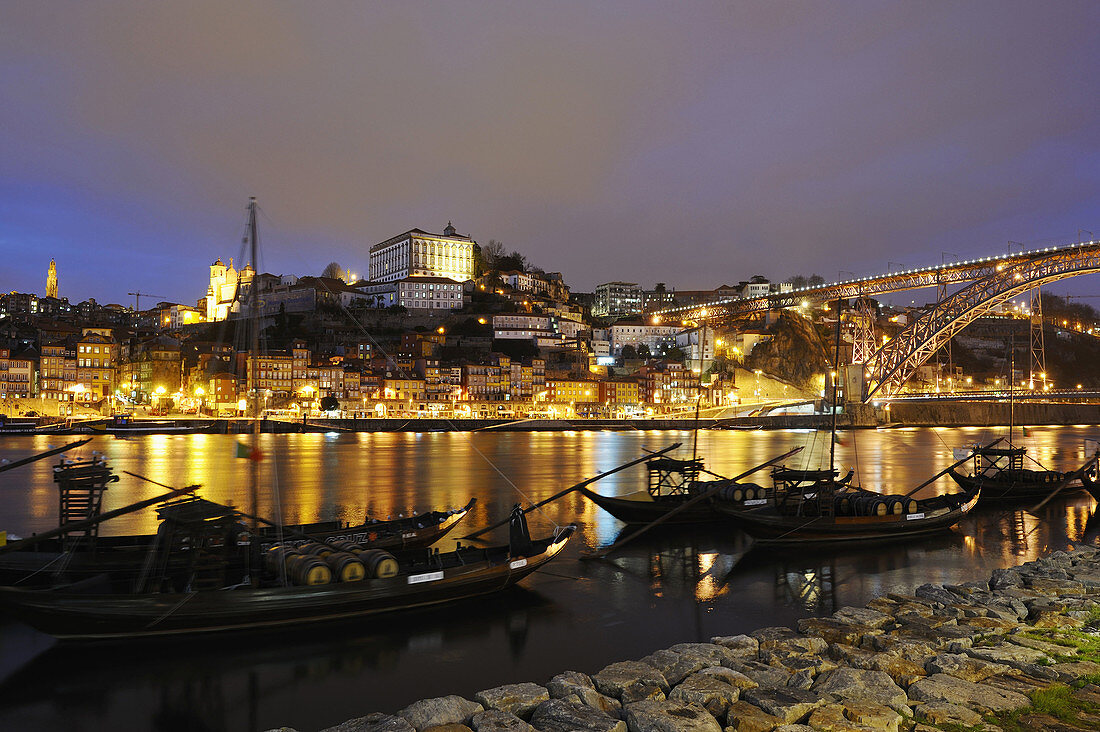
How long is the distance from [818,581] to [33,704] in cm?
1150

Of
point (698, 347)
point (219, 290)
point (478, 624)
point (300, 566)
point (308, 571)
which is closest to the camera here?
point (308, 571)

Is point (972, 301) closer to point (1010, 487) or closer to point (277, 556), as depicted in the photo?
point (1010, 487)

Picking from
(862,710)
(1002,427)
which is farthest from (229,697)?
(1002,427)

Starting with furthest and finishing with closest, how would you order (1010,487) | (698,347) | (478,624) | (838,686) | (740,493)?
1. (698,347)
2. (1010,487)
3. (740,493)
4. (478,624)
5. (838,686)

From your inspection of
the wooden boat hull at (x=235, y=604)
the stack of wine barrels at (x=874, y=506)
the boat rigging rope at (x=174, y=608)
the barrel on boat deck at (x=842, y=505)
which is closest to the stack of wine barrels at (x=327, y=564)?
the wooden boat hull at (x=235, y=604)

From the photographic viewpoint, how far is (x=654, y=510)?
56.3 feet

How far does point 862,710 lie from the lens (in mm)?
6152

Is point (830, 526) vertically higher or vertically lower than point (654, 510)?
lower

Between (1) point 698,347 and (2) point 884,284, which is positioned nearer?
(2) point 884,284

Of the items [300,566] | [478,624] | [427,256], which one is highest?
[427,256]

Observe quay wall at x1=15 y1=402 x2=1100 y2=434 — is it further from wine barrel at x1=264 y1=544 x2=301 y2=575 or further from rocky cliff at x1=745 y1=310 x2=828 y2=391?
wine barrel at x1=264 y1=544 x2=301 y2=575

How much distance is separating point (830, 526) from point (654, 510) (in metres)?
3.91

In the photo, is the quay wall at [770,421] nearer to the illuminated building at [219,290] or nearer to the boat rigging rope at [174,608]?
the illuminated building at [219,290]

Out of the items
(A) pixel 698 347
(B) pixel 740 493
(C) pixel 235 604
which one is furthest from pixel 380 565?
(A) pixel 698 347
